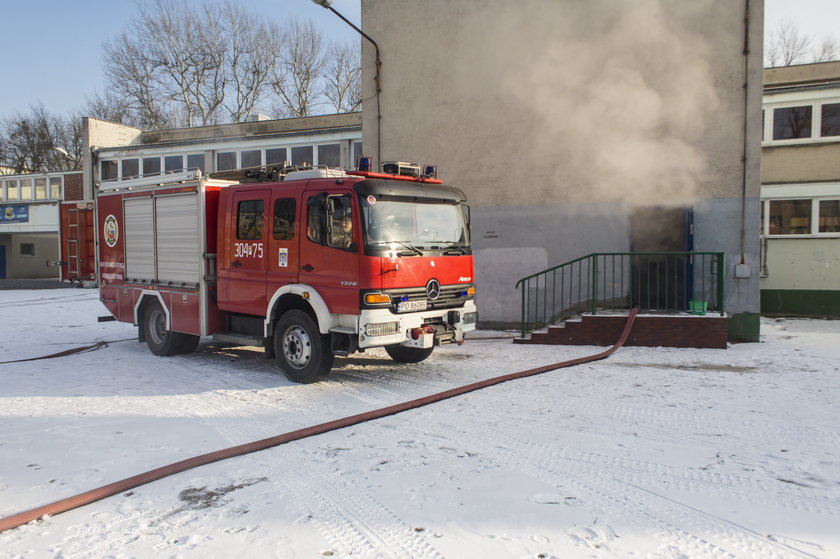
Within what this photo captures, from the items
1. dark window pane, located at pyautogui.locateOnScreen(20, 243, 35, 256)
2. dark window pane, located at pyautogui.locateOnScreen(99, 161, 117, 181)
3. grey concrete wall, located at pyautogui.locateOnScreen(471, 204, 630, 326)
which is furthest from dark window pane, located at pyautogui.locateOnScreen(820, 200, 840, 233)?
dark window pane, located at pyautogui.locateOnScreen(20, 243, 35, 256)

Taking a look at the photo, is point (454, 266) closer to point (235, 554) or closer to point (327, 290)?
point (327, 290)

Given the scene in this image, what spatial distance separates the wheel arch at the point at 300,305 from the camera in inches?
279

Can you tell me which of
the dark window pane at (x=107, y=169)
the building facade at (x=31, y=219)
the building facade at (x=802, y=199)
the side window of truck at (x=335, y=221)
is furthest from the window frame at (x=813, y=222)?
the building facade at (x=31, y=219)

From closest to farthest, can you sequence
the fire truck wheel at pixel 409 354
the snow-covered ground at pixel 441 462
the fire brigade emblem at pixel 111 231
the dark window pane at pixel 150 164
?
1. the snow-covered ground at pixel 441 462
2. the fire truck wheel at pixel 409 354
3. the fire brigade emblem at pixel 111 231
4. the dark window pane at pixel 150 164

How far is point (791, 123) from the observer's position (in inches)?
596

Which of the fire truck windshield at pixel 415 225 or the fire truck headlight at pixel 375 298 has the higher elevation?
the fire truck windshield at pixel 415 225

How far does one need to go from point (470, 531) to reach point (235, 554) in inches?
50.9

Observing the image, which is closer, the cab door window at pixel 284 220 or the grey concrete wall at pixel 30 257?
the cab door window at pixel 284 220

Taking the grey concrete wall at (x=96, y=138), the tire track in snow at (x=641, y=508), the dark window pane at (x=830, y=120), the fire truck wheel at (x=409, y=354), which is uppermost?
the grey concrete wall at (x=96, y=138)

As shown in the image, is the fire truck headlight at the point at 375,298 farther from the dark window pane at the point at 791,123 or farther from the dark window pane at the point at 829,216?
the dark window pane at the point at 791,123

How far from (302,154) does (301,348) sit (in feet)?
47.1

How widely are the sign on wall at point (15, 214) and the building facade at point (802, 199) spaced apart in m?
33.8

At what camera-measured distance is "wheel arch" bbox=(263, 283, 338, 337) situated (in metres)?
7.09

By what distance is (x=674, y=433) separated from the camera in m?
5.27
